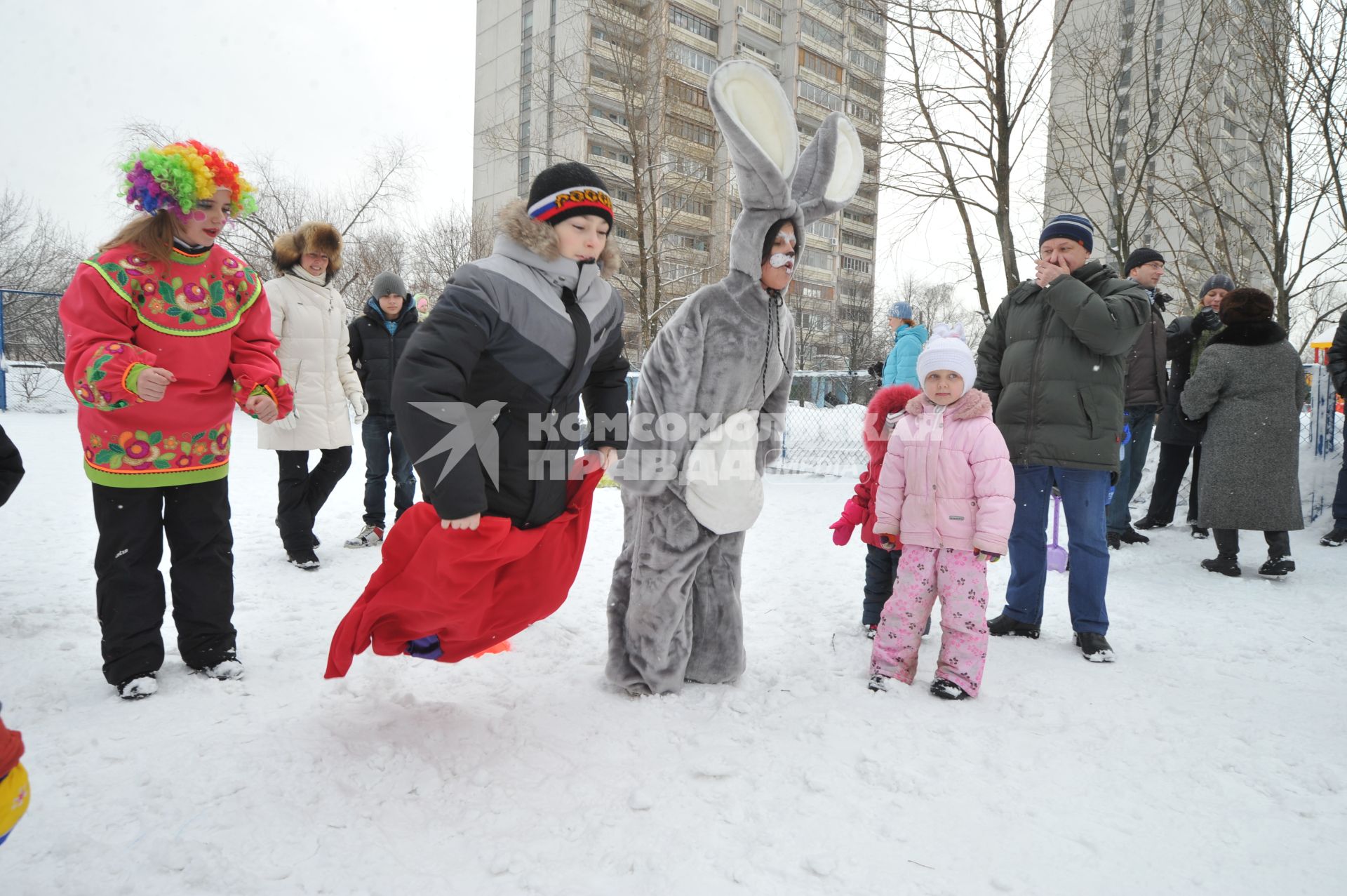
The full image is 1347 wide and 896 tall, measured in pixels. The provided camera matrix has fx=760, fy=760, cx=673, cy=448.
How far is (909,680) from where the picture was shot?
313cm

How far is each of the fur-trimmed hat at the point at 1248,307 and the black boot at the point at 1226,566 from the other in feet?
5.29

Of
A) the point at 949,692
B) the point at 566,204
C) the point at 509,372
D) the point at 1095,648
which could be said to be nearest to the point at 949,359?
the point at 949,692

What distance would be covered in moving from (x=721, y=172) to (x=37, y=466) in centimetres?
1076

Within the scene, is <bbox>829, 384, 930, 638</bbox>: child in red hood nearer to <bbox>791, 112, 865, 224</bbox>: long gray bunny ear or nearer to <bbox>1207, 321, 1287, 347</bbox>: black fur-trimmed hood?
<bbox>791, 112, 865, 224</bbox>: long gray bunny ear

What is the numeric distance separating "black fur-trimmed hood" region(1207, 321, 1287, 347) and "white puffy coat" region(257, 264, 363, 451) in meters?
6.01

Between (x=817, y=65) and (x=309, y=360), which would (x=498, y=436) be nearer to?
(x=309, y=360)

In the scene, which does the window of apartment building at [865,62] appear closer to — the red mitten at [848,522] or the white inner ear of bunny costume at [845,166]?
the white inner ear of bunny costume at [845,166]

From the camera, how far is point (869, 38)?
10477mm

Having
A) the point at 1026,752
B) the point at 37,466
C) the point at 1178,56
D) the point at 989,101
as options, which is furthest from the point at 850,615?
the point at 1178,56

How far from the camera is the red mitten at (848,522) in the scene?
366cm

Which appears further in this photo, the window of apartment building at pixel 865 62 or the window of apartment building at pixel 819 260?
the window of apartment building at pixel 819 260

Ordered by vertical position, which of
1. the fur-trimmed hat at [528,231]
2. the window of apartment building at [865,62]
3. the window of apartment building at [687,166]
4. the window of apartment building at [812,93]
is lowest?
the fur-trimmed hat at [528,231]

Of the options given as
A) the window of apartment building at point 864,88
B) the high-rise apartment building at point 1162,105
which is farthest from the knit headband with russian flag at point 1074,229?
the window of apartment building at point 864,88

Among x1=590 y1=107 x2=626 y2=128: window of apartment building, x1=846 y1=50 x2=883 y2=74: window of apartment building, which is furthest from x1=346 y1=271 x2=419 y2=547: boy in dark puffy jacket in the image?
x1=846 y1=50 x2=883 y2=74: window of apartment building
